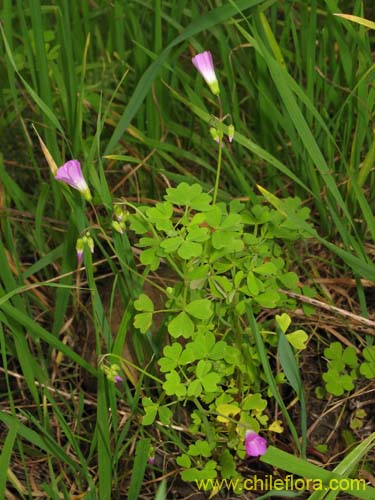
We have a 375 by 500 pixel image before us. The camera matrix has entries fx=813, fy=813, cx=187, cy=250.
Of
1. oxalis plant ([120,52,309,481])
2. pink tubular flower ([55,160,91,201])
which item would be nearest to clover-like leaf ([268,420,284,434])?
oxalis plant ([120,52,309,481])

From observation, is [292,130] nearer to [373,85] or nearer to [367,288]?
[373,85]

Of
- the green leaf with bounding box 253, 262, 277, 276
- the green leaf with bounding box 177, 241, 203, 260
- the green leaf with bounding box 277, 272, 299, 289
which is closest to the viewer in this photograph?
the green leaf with bounding box 177, 241, 203, 260

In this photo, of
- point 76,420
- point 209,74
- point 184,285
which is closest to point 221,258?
point 184,285

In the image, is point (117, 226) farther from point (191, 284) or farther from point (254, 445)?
point (254, 445)

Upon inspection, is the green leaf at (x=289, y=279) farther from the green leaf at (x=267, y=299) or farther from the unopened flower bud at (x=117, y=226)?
the unopened flower bud at (x=117, y=226)

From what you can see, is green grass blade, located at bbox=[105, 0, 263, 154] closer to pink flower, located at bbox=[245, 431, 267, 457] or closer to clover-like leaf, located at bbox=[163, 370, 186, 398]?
clover-like leaf, located at bbox=[163, 370, 186, 398]

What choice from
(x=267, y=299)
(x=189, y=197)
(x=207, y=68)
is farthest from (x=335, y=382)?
(x=207, y=68)
